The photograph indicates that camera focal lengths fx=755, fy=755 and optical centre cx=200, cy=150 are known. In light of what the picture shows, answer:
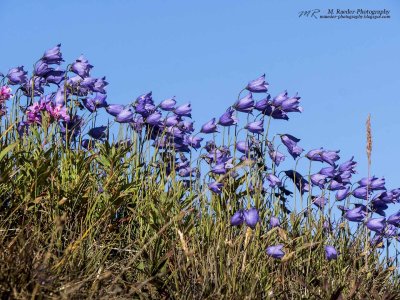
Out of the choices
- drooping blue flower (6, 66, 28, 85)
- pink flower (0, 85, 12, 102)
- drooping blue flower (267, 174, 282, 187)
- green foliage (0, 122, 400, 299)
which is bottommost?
green foliage (0, 122, 400, 299)

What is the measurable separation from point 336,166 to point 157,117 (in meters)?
1.56

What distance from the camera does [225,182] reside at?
595 centimetres

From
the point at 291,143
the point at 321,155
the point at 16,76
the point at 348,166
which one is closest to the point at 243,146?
the point at 291,143

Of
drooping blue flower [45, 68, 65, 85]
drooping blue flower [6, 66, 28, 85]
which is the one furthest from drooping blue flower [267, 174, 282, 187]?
drooping blue flower [6, 66, 28, 85]

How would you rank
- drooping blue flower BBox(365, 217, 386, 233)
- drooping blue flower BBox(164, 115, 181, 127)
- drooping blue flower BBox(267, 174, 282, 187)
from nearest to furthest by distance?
drooping blue flower BBox(267, 174, 282, 187) < drooping blue flower BBox(365, 217, 386, 233) < drooping blue flower BBox(164, 115, 181, 127)

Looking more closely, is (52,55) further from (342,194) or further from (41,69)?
(342,194)

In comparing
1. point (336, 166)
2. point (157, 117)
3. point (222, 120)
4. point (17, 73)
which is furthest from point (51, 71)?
point (336, 166)

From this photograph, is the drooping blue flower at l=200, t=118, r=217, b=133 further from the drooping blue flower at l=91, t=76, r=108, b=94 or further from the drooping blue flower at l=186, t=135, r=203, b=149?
the drooping blue flower at l=91, t=76, r=108, b=94

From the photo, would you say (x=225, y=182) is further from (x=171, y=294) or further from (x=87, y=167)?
(x=171, y=294)

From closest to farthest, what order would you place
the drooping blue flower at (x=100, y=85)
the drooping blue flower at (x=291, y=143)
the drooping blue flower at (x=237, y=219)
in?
the drooping blue flower at (x=237, y=219), the drooping blue flower at (x=291, y=143), the drooping blue flower at (x=100, y=85)

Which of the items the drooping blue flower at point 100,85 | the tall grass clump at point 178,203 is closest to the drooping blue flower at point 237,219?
the tall grass clump at point 178,203

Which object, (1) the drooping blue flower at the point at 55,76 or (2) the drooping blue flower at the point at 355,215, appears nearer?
(2) the drooping blue flower at the point at 355,215

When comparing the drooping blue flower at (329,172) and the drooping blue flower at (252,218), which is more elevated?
the drooping blue flower at (329,172)

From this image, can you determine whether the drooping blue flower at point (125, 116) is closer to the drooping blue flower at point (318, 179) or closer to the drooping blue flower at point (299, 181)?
the drooping blue flower at point (299, 181)
